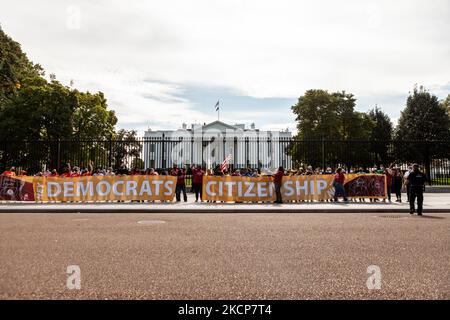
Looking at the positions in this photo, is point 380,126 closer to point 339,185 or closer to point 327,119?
point 327,119

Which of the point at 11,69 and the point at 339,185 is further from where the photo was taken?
the point at 11,69

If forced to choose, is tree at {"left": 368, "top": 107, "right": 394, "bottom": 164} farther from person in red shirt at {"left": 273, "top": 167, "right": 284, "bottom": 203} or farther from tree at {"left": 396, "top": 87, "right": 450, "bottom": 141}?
person in red shirt at {"left": 273, "top": 167, "right": 284, "bottom": 203}

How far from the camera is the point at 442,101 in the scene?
178 feet

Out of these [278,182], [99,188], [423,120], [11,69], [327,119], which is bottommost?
[99,188]

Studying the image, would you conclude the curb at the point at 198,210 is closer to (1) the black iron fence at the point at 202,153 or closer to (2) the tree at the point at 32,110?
(1) the black iron fence at the point at 202,153

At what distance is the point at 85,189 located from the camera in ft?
65.6

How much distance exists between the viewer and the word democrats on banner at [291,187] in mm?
19875

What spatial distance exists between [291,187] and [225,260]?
13.8 meters

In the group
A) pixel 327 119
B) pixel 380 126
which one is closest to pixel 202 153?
pixel 327 119

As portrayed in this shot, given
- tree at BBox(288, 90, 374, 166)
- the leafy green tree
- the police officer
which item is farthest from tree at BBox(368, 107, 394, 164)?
the police officer

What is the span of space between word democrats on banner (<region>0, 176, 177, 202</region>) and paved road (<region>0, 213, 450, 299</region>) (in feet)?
27.2

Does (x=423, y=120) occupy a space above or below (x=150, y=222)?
above

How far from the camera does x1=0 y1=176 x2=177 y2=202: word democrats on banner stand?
784 inches

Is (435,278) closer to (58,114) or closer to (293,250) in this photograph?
(293,250)
